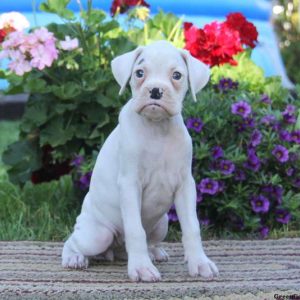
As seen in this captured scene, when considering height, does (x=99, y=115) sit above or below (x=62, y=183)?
above

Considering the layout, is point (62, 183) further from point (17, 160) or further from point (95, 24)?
point (95, 24)

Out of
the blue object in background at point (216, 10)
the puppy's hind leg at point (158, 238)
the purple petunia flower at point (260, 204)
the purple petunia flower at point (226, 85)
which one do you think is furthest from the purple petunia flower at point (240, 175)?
the blue object in background at point (216, 10)

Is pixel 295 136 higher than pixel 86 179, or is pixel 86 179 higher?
pixel 295 136

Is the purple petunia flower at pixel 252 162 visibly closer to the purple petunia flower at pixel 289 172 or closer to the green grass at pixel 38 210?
the purple petunia flower at pixel 289 172

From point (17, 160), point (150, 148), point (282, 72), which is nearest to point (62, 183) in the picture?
point (17, 160)

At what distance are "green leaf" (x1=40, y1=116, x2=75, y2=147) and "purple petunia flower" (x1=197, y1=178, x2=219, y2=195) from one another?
2.86 feet

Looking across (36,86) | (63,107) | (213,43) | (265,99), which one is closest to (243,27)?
(213,43)

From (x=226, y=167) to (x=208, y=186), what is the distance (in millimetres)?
136

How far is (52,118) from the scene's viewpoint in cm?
434

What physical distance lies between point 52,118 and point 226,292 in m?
2.07

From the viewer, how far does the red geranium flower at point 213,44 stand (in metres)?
4.38

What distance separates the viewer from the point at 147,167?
9.26 ft

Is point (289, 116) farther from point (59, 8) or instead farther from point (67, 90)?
point (59, 8)

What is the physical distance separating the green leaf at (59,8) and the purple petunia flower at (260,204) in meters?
1.53
